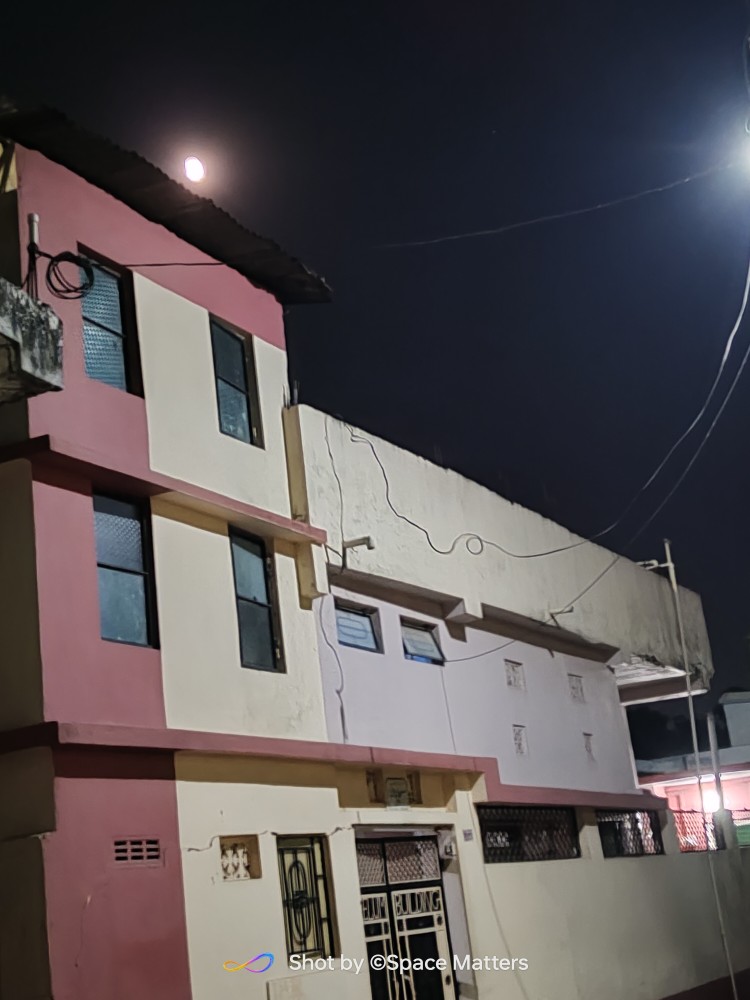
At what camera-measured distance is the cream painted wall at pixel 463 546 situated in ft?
41.0

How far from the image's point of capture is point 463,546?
1438cm

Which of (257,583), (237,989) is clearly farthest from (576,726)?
(237,989)

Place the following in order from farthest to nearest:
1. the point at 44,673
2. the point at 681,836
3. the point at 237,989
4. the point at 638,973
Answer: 1. the point at 681,836
2. the point at 638,973
3. the point at 237,989
4. the point at 44,673

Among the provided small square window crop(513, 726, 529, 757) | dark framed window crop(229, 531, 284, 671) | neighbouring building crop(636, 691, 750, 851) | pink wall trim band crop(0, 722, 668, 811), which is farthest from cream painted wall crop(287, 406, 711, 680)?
neighbouring building crop(636, 691, 750, 851)

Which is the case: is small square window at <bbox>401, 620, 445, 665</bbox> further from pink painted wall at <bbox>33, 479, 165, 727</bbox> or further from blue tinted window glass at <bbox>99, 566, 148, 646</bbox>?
pink painted wall at <bbox>33, 479, 165, 727</bbox>

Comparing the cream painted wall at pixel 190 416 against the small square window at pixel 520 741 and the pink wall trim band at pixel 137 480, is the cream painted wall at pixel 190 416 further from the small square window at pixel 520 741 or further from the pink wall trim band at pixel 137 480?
the small square window at pixel 520 741

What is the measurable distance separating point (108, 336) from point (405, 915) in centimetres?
666

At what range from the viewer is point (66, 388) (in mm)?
9680

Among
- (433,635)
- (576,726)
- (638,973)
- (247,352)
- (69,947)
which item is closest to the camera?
(69,947)

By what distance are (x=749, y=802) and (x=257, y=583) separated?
22.5 m

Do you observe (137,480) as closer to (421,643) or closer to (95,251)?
(95,251)

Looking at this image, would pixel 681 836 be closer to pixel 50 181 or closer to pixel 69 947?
pixel 69 947

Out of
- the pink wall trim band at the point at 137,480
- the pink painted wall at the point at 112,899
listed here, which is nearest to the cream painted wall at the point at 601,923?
the pink wall trim band at the point at 137,480

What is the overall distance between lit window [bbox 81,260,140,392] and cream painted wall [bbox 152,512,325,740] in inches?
51.7
